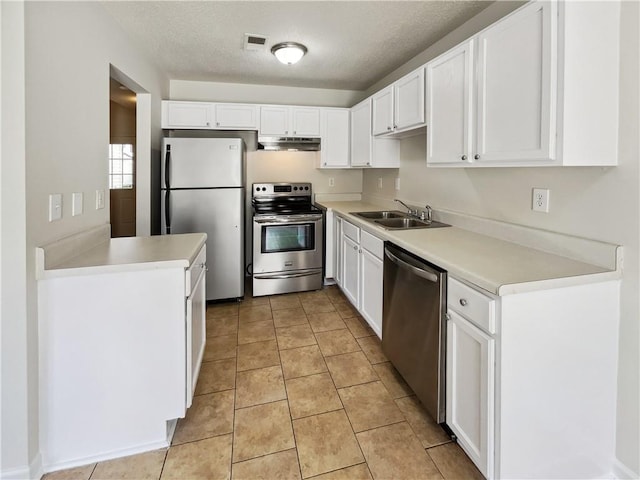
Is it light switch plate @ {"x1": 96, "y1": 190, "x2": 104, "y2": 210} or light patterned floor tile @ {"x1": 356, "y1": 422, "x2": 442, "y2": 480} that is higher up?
light switch plate @ {"x1": 96, "y1": 190, "x2": 104, "y2": 210}

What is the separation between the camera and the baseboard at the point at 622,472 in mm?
1387

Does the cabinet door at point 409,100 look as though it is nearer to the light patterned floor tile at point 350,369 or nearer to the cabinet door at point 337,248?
the cabinet door at point 337,248

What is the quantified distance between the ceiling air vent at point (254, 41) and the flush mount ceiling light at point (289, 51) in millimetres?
111

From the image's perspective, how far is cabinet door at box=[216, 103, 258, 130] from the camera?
3.67 metres

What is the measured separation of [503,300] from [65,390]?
72.2 inches

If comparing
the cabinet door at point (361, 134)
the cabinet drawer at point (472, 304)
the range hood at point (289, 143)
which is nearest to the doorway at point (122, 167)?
the range hood at point (289, 143)

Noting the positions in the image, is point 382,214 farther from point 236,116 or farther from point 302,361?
point 236,116

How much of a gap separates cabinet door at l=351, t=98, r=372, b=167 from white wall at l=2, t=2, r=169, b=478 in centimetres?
225

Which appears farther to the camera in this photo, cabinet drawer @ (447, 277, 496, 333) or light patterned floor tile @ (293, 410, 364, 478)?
light patterned floor tile @ (293, 410, 364, 478)

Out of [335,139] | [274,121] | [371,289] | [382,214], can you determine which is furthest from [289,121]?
[371,289]

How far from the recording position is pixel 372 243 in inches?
101

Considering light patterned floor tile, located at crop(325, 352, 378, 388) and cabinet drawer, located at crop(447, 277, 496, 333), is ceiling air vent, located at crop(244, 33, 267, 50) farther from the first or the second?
light patterned floor tile, located at crop(325, 352, 378, 388)

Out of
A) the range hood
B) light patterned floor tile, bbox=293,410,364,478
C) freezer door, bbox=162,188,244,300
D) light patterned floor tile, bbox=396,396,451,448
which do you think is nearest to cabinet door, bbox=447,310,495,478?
light patterned floor tile, bbox=396,396,451,448

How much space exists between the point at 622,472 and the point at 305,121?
3597 mm
